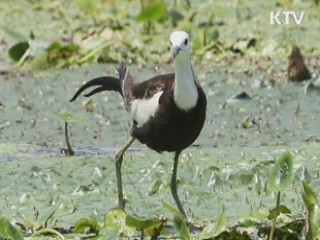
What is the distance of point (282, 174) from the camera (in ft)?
11.7

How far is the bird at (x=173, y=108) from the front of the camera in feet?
14.0

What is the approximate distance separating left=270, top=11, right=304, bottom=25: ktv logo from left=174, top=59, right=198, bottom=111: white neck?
12.8ft

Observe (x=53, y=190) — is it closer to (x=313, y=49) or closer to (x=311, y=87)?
(x=311, y=87)

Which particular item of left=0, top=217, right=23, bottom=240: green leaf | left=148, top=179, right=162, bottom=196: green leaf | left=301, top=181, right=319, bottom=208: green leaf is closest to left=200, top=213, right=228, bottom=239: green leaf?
left=301, top=181, right=319, bottom=208: green leaf

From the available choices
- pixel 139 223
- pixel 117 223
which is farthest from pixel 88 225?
pixel 139 223

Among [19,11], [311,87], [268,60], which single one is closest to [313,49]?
[268,60]

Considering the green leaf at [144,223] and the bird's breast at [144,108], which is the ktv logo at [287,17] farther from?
the green leaf at [144,223]

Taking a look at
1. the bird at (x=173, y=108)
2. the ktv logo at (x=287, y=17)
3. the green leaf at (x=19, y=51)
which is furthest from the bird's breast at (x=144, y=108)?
the ktv logo at (x=287, y=17)

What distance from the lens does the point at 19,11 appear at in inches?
357

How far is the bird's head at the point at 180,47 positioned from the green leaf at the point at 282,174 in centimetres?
79

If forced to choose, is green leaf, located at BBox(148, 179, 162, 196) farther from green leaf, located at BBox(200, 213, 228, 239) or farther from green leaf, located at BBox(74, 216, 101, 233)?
green leaf, located at BBox(200, 213, 228, 239)

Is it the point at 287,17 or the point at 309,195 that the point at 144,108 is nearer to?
the point at 309,195

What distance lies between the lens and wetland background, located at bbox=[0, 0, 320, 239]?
432cm

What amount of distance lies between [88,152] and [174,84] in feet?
4.84
